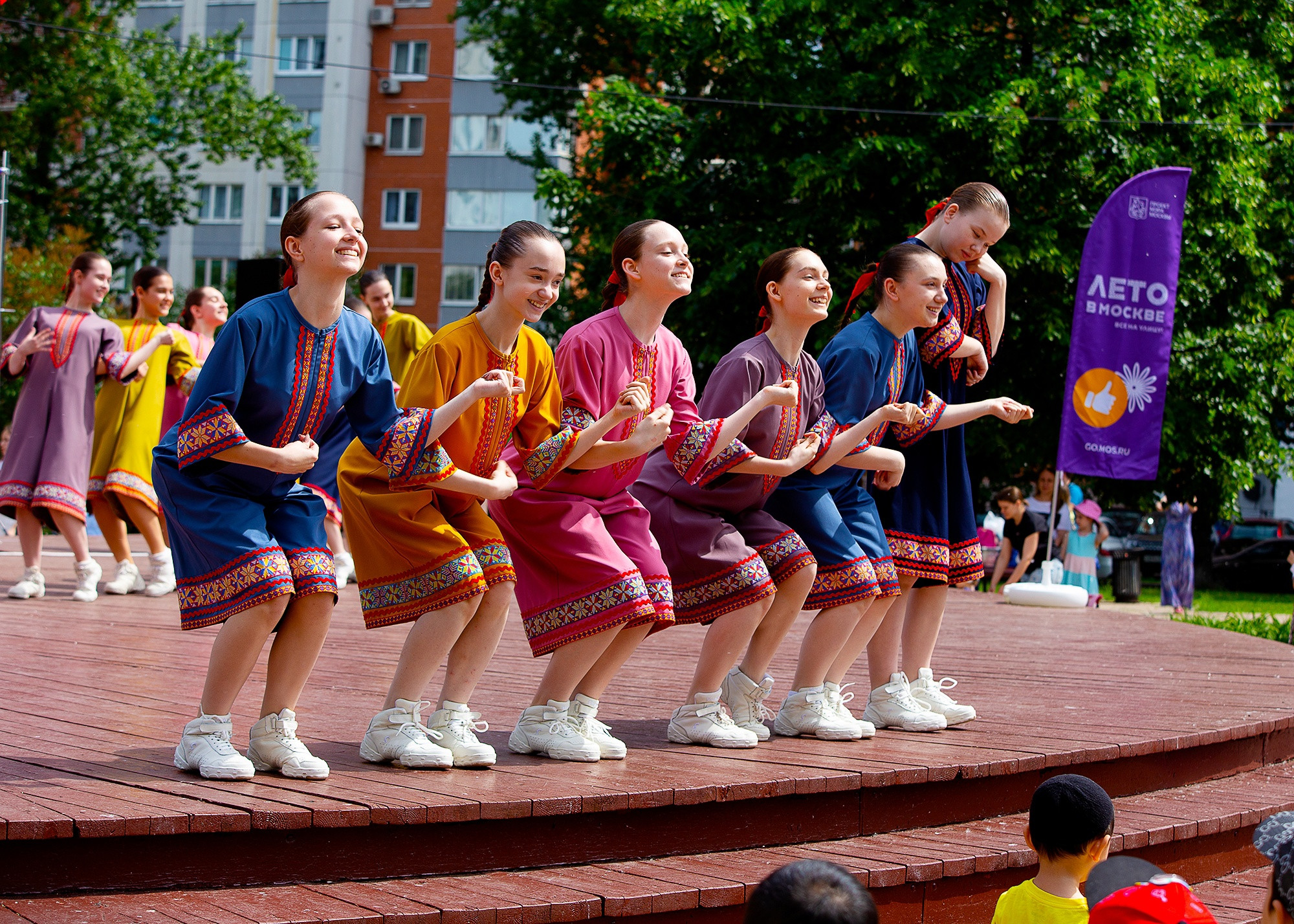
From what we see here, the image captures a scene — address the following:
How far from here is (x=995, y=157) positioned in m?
→ 18.2

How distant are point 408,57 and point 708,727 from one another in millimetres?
43496

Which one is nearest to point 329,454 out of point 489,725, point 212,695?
point 489,725


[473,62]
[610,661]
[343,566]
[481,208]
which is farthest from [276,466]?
[473,62]

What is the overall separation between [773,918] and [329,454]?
304 inches

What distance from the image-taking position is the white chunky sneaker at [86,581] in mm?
8586

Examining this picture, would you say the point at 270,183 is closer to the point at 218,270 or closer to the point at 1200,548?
the point at 218,270

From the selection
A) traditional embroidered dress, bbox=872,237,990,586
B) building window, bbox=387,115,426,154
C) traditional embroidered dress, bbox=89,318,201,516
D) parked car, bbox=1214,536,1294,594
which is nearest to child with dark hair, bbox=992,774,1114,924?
traditional embroidered dress, bbox=872,237,990,586

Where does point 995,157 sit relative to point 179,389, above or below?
above

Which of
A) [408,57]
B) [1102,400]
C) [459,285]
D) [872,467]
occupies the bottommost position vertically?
[872,467]

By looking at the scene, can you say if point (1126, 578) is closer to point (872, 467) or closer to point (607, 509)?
point (872, 467)

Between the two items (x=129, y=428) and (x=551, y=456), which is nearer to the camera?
(x=551, y=456)

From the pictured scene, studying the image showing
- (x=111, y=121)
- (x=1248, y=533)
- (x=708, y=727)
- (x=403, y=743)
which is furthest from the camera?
(x=1248, y=533)

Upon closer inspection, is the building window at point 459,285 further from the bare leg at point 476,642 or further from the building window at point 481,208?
the bare leg at point 476,642

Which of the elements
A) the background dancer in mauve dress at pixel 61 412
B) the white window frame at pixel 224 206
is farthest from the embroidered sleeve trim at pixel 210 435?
the white window frame at pixel 224 206
